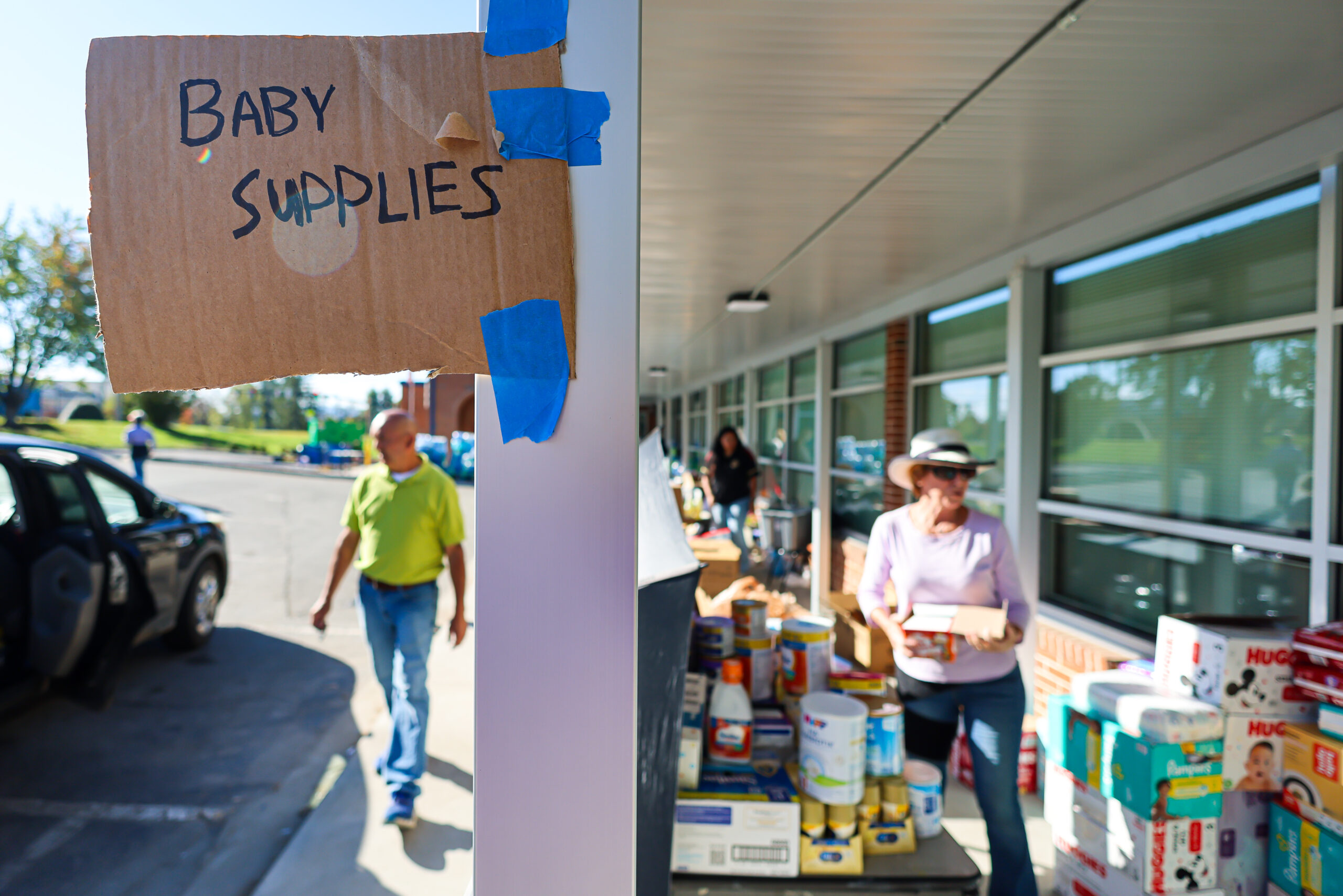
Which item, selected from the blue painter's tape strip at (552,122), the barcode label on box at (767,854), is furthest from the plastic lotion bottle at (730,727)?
the blue painter's tape strip at (552,122)

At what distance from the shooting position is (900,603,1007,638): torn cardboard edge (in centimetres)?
241

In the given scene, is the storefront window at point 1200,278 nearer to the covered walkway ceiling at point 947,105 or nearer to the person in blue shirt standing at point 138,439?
the covered walkway ceiling at point 947,105

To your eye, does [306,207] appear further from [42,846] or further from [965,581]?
[42,846]

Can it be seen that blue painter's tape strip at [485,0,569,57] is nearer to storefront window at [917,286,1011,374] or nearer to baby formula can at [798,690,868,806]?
baby formula can at [798,690,868,806]

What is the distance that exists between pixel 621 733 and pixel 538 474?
0.36 meters

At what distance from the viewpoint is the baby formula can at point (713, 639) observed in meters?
2.57

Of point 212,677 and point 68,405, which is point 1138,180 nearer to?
point 212,677

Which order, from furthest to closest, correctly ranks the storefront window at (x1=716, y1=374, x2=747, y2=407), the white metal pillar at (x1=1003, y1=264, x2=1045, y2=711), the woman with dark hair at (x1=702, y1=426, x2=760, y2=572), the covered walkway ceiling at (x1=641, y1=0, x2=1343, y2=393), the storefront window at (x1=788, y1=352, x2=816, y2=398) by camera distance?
the storefront window at (x1=716, y1=374, x2=747, y2=407) < the storefront window at (x1=788, y1=352, x2=816, y2=398) < the woman with dark hair at (x1=702, y1=426, x2=760, y2=572) < the white metal pillar at (x1=1003, y1=264, x2=1045, y2=711) < the covered walkway ceiling at (x1=641, y1=0, x2=1343, y2=393)

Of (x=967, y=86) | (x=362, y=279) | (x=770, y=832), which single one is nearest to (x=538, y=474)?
(x=362, y=279)

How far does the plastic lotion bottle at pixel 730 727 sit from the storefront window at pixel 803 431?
20.6 feet

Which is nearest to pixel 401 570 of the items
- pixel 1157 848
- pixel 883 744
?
pixel 883 744

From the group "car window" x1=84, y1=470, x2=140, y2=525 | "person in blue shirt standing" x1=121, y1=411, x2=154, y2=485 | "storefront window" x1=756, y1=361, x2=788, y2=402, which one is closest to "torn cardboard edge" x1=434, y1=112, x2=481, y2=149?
"car window" x1=84, y1=470, x2=140, y2=525

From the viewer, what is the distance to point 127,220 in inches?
34.7

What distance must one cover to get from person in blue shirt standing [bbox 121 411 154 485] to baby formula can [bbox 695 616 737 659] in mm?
14288
